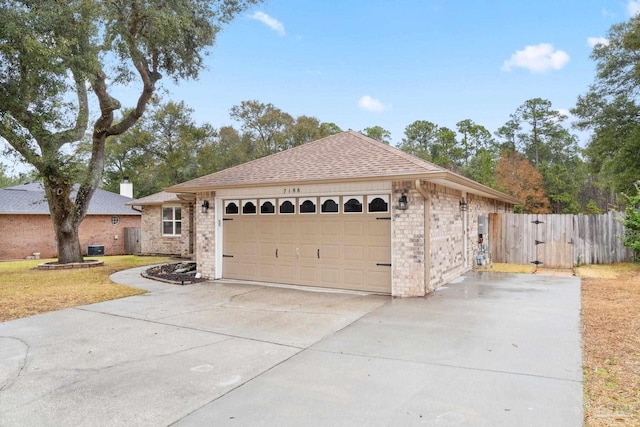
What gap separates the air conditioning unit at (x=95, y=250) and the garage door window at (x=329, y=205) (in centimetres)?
1659

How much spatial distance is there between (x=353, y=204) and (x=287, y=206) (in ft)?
5.96

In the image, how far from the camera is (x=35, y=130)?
12.1 meters

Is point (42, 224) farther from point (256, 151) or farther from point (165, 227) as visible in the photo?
point (256, 151)

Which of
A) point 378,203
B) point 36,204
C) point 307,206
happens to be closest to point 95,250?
point 36,204

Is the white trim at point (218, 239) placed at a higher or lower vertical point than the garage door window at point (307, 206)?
lower

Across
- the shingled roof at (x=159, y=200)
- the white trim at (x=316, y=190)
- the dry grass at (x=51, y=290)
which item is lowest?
the dry grass at (x=51, y=290)

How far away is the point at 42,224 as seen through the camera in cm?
1994

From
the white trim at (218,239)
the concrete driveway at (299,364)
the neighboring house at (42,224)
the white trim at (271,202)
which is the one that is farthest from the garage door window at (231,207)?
the neighboring house at (42,224)

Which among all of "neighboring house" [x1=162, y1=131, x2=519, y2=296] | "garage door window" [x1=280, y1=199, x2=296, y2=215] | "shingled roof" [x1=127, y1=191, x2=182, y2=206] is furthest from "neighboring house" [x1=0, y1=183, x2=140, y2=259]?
"garage door window" [x1=280, y1=199, x2=296, y2=215]

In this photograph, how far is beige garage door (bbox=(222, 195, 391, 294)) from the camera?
8.64m

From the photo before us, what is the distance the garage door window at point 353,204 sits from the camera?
8.84 meters

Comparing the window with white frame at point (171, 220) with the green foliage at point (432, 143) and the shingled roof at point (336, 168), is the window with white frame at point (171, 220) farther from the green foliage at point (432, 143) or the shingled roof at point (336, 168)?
the green foliage at point (432, 143)

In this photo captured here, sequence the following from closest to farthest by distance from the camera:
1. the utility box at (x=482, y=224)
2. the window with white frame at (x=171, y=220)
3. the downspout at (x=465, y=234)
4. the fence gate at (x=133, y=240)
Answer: the downspout at (x=465, y=234) < the utility box at (x=482, y=224) < the window with white frame at (x=171, y=220) < the fence gate at (x=133, y=240)

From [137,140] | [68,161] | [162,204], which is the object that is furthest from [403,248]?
[137,140]
